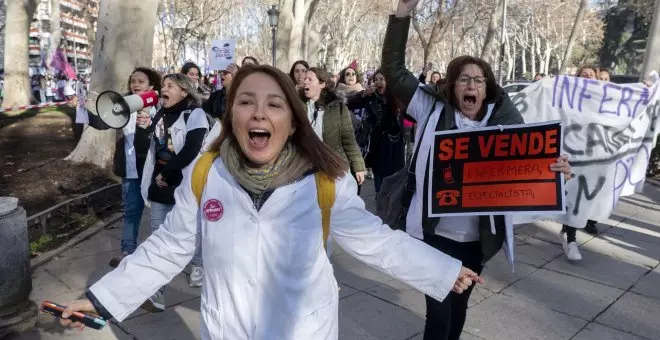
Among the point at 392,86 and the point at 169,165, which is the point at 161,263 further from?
the point at 169,165

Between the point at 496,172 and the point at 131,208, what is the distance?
10.6 ft

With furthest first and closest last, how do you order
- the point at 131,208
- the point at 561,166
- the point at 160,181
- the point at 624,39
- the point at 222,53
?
the point at 624,39 < the point at 222,53 < the point at 131,208 < the point at 160,181 < the point at 561,166

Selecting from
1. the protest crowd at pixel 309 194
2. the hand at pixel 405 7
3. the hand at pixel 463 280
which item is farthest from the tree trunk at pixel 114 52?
the hand at pixel 463 280

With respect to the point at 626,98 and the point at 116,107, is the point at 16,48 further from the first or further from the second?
the point at 626,98

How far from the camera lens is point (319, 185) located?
1.86 metres

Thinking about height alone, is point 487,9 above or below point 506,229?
above

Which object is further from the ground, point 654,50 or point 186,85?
point 654,50

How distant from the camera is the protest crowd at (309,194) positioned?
5.90 feet

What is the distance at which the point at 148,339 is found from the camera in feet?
11.5

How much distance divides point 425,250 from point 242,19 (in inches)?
2267

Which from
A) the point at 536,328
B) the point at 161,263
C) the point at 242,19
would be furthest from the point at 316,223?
the point at 242,19

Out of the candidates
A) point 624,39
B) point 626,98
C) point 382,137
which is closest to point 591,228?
point 626,98

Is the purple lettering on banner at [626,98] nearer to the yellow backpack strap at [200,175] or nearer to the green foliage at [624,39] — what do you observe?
the yellow backpack strap at [200,175]

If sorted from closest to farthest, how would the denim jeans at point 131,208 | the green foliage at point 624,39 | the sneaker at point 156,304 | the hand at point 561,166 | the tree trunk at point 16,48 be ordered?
the hand at point 561,166 → the sneaker at point 156,304 → the denim jeans at point 131,208 → the tree trunk at point 16,48 → the green foliage at point 624,39
